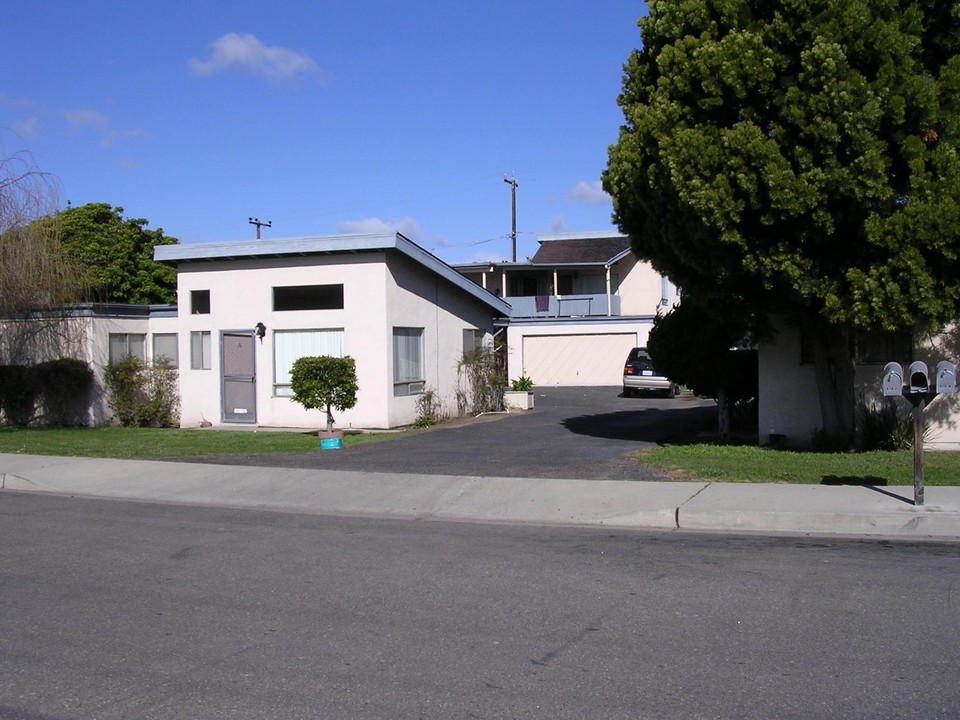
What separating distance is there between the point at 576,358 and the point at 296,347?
18.3m

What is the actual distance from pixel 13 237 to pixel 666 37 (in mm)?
14364

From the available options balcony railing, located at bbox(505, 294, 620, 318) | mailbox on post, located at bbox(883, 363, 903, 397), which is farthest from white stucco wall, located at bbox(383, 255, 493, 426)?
balcony railing, located at bbox(505, 294, 620, 318)

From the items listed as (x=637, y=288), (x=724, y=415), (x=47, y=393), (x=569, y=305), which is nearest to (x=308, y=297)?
(x=47, y=393)

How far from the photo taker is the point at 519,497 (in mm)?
11656

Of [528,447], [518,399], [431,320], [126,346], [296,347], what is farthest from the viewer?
[518,399]

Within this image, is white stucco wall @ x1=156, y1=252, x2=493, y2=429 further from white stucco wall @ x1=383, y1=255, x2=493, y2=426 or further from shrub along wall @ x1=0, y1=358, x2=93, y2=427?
shrub along wall @ x1=0, y1=358, x2=93, y2=427

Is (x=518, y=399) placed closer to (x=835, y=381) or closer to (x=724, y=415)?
(x=724, y=415)

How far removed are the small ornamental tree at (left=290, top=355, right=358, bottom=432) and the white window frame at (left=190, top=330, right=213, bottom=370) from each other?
4664 millimetres

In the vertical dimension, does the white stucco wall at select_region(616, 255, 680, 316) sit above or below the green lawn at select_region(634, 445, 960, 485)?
above

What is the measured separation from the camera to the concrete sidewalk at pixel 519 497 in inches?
387

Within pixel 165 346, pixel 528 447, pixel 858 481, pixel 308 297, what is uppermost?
pixel 308 297

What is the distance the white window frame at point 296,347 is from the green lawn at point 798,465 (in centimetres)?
773

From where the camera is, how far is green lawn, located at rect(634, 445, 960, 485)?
1188 cm

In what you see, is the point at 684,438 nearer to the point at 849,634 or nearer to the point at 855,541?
the point at 855,541
